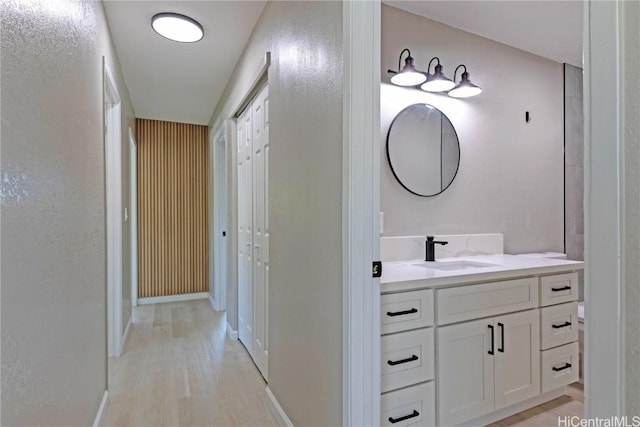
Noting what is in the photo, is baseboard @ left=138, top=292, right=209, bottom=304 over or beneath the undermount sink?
beneath

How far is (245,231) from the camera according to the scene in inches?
115

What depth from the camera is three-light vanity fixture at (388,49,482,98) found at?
2186 mm

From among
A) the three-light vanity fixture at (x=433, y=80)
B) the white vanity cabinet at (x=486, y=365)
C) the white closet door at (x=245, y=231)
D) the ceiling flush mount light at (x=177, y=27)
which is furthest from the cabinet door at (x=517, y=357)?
the ceiling flush mount light at (x=177, y=27)

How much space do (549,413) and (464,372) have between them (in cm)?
78

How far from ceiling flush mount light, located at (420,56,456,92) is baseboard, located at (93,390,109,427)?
8.87 ft

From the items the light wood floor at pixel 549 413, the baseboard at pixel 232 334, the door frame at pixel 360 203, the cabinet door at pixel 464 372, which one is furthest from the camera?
the baseboard at pixel 232 334

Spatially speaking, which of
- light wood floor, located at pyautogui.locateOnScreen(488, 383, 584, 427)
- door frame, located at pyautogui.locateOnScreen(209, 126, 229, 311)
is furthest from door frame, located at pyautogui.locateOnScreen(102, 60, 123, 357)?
light wood floor, located at pyautogui.locateOnScreen(488, 383, 584, 427)

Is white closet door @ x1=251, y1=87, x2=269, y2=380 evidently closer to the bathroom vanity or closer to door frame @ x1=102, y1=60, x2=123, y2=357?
the bathroom vanity

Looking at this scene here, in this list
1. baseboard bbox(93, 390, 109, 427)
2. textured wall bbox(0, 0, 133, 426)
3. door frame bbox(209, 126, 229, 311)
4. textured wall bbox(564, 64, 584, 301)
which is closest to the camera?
textured wall bbox(0, 0, 133, 426)

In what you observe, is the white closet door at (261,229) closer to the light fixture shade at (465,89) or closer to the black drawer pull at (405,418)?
the black drawer pull at (405,418)

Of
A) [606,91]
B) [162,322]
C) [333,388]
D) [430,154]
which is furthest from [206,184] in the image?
[606,91]

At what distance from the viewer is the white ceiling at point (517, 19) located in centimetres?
219

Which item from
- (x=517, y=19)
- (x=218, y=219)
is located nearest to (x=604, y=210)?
(x=517, y=19)

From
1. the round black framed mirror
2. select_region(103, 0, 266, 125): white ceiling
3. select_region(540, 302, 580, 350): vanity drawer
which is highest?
select_region(103, 0, 266, 125): white ceiling
